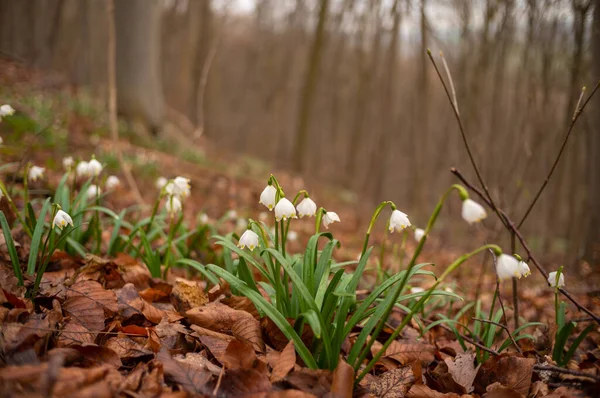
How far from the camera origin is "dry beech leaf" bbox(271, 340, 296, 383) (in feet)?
4.87

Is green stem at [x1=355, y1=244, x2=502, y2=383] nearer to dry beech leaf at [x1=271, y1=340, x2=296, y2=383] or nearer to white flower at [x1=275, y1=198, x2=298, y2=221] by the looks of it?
dry beech leaf at [x1=271, y1=340, x2=296, y2=383]

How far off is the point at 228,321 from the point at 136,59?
8007 millimetres

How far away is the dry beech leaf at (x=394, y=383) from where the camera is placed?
5.43 ft

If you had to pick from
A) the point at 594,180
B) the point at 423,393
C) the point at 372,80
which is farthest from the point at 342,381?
the point at 372,80

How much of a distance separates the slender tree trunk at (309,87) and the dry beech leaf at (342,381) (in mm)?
11442

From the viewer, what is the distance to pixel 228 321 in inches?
71.6

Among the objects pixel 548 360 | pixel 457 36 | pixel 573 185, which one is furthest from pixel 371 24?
pixel 548 360

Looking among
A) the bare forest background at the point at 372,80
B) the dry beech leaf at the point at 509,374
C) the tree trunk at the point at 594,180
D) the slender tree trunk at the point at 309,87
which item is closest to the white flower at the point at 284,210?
the dry beech leaf at the point at 509,374

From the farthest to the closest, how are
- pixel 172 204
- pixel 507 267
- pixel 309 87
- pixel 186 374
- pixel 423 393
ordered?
pixel 309 87, pixel 172 204, pixel 423 393, pixel 186 374, pixel 507 267

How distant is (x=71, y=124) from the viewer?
6715 millimetres

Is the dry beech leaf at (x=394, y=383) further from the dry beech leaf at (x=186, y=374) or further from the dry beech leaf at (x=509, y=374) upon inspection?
the dry beech leaf at (x=186, y=374)

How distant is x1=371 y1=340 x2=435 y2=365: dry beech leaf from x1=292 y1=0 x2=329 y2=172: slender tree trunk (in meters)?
11.0

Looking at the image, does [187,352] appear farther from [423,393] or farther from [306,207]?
[423,393]

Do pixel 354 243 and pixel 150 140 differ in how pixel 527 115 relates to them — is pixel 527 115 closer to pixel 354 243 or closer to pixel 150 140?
pixel 354 243
